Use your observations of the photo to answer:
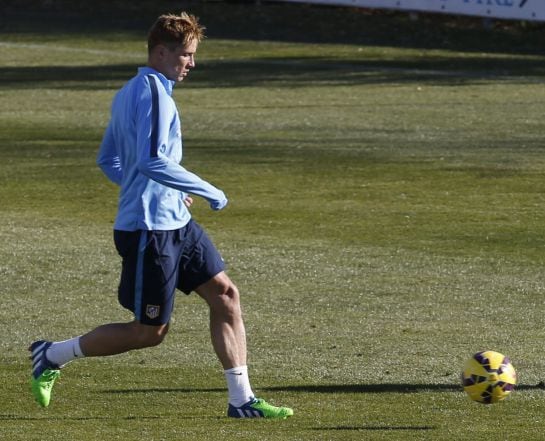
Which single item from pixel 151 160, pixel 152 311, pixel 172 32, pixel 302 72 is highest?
pixel 172 32

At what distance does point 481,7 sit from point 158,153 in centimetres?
2648

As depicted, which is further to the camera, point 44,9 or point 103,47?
point 44,9

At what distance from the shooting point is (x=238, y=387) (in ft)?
24.5

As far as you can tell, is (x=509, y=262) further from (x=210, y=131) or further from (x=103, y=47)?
(x=103, y=47)

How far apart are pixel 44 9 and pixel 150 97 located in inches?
1350

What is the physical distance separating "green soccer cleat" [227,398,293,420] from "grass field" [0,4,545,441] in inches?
2.7

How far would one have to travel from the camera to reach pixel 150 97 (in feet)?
23.0

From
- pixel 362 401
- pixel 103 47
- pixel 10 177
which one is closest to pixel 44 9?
pixel 103 47

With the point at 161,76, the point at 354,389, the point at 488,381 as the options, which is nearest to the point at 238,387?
the point at 354,389

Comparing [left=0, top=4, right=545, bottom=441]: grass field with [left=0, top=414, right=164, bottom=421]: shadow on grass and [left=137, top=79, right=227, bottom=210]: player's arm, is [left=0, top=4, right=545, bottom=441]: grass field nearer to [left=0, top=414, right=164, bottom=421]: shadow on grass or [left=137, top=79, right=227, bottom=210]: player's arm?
[left=0, top=414, right=164, bottom=421]: shadow on grass

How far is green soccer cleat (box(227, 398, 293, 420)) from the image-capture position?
293 inches

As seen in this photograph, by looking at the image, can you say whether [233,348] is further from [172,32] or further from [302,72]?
[302,72]

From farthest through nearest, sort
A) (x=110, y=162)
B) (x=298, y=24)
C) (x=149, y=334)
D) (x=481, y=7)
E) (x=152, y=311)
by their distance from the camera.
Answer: (x=298, y=24) < (x=481, y=7) < (x=110, y=162) < (x=149, y=334) < (x=152, y=311)

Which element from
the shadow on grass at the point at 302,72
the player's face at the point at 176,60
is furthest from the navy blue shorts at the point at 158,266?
the shadow on grass at the point at 302,72
